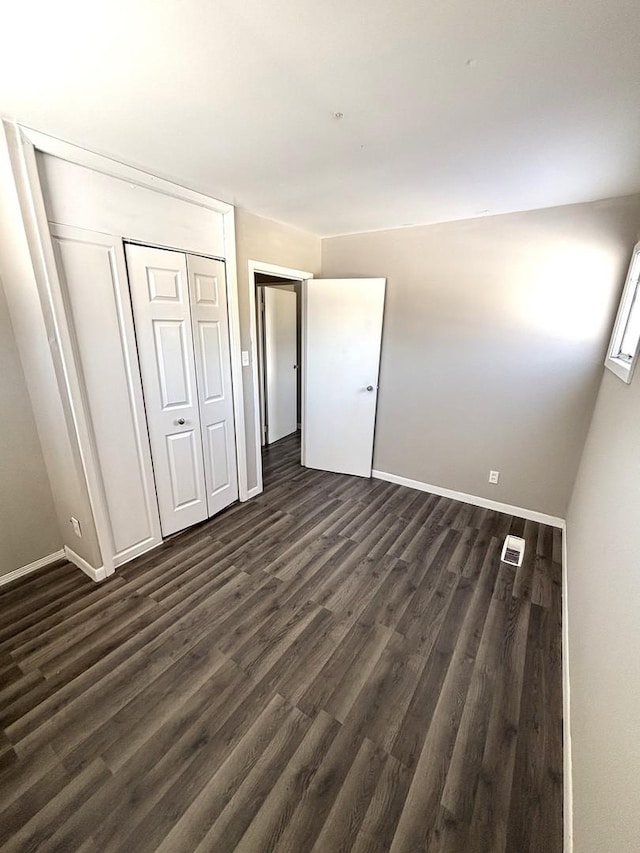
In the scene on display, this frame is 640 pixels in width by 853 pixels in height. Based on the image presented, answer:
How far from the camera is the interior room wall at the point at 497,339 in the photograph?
7.68 ft

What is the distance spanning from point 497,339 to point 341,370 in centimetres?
142

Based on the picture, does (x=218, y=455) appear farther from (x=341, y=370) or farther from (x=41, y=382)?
(x=341, y=370)

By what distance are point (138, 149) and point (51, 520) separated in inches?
89.1

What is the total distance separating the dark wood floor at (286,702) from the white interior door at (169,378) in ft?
1.26

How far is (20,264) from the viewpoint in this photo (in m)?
1.66

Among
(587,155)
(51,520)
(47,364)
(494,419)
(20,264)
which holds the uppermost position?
(587,155)

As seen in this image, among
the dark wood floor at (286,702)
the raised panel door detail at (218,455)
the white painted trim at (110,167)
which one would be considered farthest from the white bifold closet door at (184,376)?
the dark wood floor at (286,702)

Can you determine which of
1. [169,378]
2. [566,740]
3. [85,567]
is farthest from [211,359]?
[566,740]

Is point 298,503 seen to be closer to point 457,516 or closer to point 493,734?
point 457,516

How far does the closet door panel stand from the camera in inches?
70.2

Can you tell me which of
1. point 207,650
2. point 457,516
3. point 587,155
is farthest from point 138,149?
point 457,516

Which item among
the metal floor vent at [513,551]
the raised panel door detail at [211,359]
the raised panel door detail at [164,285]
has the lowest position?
the metal floor vent at [513,551]

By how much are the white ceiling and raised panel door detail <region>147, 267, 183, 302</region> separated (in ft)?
1.78

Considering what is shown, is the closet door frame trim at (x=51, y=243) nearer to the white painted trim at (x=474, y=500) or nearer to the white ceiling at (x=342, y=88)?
the white ceiling at (x=342, y=88)
